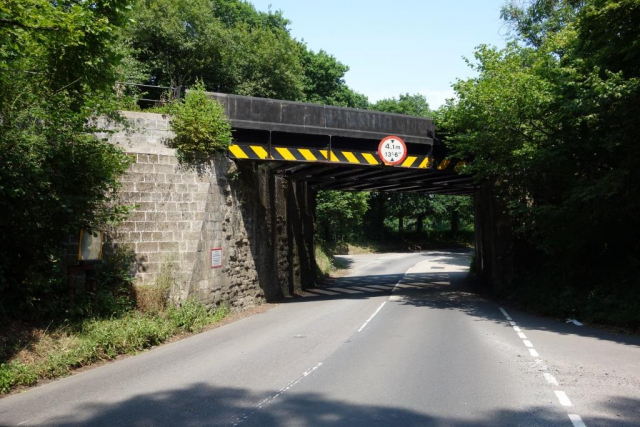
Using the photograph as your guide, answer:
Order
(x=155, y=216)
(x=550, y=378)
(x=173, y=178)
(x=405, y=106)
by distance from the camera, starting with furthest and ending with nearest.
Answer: (x=405, y=106) → (x=173, y=178) → (x=155, y=216) → (x=550, y=378)

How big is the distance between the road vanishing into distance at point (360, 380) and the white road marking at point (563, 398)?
0.02 meters

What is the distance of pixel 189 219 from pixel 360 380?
7.60 m

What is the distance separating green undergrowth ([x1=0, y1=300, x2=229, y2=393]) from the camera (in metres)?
7.65

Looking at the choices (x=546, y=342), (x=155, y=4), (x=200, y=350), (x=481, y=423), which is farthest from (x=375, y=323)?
(x=155, y=4)

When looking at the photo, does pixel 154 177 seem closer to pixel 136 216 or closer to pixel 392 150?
pixel 136 216

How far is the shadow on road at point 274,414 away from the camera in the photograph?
5.44 meters

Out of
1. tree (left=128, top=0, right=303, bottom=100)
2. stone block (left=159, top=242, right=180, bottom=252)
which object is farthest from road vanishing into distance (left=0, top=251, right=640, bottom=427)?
tree (left=128, top=0, right=303, bottom=100)

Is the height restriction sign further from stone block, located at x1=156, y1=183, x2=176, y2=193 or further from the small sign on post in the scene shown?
stone block, located at x1=156, y1=183, x2=176, y2=193

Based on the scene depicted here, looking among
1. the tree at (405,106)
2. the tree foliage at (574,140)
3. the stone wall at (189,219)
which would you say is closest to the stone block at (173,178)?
the stone wall at (189,219)

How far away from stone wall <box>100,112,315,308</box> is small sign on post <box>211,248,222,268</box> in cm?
14

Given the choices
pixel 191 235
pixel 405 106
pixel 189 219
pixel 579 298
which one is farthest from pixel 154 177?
pixel 405 106

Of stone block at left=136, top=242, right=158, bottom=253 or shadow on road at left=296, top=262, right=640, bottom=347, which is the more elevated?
stone block at left=136, top=242, right=158, bottom=253

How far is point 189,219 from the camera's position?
44.0 feet

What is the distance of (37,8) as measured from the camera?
705 centimetres
